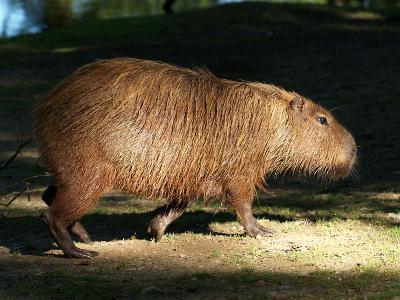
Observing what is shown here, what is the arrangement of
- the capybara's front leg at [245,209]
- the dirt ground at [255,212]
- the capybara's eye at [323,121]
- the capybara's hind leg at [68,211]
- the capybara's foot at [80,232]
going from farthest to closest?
the capybara's eye at [323,121], the capybara's foot at [80,232], the capybara's front leg at [245,209], the capybara's hind leg at [68,211], the dirt ground at [255,212]

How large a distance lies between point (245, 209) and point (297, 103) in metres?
0.92

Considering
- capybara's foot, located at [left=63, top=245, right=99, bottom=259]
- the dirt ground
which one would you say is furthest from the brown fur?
the dirt ground

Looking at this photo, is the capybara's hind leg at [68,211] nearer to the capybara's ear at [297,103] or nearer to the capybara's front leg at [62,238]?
the capybara's front leg at [62,238]

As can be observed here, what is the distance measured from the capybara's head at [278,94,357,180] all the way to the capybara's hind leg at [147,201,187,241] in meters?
0.93

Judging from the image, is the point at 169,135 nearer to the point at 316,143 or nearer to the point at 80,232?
the point at 80,232

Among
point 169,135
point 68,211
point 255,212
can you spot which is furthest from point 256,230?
point 68,211

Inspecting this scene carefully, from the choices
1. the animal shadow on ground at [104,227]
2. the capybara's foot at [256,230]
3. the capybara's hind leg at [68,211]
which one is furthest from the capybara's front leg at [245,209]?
the capybara's hind leg at [68,211]

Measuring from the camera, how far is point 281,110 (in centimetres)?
671

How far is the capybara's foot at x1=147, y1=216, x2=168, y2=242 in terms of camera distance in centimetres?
664

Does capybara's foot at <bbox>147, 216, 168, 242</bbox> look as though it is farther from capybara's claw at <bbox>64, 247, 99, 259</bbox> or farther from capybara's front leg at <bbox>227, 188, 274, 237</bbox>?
capybara's claw at <bbox>64, 247, 99, 259</bbox>

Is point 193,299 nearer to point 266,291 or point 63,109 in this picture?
point 266,291

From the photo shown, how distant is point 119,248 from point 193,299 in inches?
55.7

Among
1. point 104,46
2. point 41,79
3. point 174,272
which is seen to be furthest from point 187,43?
point 174,272

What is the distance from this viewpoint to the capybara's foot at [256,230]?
21.8ft
